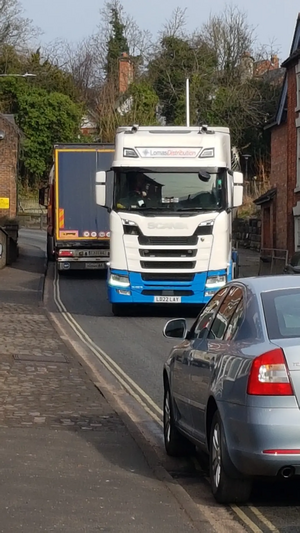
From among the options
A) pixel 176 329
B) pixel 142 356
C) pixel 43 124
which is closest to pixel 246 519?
pixel 176 329

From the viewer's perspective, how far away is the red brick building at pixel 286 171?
36.4 m

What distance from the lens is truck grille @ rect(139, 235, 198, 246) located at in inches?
768

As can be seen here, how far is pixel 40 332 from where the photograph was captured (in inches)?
688

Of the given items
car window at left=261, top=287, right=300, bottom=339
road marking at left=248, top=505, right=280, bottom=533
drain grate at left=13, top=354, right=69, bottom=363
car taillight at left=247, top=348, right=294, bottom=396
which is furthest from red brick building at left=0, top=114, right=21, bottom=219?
car taillight at left=247, top=348, right=294, bottom=396

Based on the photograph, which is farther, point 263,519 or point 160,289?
point 160,289

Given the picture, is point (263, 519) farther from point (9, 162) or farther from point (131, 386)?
point (9, 162)

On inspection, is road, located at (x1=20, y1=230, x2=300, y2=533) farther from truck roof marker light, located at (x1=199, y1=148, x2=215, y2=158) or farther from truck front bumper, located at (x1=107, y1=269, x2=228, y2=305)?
truck roof marker light, located at (x1=199, y1=148, x2=215, y2=158)

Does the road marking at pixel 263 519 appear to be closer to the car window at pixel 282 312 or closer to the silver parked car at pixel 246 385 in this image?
the silver parked car at pixel 246 385

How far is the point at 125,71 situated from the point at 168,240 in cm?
5265

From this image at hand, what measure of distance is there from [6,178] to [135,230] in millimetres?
36794

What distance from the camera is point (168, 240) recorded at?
64.2 feet

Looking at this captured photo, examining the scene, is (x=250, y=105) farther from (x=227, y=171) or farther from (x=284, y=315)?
(x=284, y=315)

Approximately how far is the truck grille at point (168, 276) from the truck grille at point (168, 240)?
63cm

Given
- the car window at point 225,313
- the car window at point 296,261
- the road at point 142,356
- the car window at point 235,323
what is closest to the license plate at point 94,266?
the road at point 142,356
